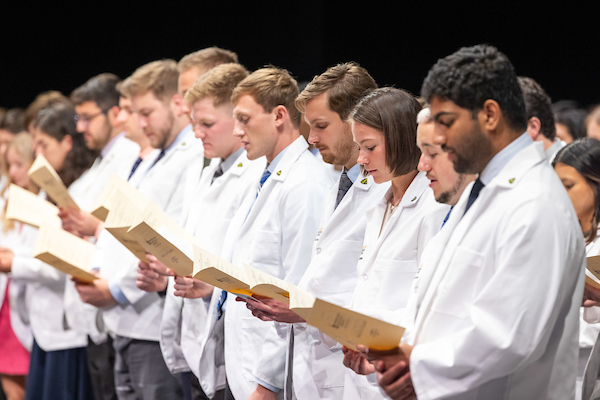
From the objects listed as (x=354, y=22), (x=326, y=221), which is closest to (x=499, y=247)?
(x=326, y=221)

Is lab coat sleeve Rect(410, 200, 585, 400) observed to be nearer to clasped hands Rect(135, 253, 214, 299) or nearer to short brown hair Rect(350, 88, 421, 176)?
short brown hair Rect(350, 88, 421, 176)

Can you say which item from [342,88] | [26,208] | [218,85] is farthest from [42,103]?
[342,88]

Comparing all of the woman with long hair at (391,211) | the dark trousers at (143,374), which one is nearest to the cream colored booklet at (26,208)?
the dark trousers at (143,374)

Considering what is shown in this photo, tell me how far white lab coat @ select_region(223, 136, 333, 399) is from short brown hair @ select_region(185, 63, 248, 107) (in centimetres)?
60

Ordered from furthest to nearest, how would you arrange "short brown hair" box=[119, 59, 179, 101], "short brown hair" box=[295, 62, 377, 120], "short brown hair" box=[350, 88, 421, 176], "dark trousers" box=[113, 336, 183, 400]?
"short brown hair" box=[119, 59, 179, 101] < "dark trousers" box=[113, 336, 183, 400] < "short brown hair" box=[295, 62, 377, 120] < "short brown hair" box=[350, 88, 421, 176]

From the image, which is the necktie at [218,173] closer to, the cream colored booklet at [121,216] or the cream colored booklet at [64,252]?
the cream colored booklet at [121,216]

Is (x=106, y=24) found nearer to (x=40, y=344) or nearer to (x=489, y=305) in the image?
(x=40, y=344)

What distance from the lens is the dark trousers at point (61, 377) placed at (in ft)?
13.8

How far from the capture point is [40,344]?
13.8 ft

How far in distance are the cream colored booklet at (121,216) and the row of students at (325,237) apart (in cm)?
32

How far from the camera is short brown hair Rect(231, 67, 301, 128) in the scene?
2846 mm

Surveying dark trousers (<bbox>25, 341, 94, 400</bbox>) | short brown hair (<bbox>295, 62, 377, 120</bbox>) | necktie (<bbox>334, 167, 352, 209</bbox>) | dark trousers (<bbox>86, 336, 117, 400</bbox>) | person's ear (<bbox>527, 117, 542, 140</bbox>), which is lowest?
dark trousers (<bbox>25, 341, 94, 400</bbox>)

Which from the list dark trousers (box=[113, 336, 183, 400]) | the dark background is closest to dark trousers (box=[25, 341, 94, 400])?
dark trousers (box=[113, 336, 183, 400])

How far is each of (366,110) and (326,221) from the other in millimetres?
475
